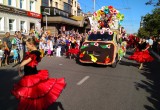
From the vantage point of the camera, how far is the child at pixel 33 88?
509 centimetres

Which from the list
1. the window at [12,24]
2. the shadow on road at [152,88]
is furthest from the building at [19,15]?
the shadow on road at [152,88]

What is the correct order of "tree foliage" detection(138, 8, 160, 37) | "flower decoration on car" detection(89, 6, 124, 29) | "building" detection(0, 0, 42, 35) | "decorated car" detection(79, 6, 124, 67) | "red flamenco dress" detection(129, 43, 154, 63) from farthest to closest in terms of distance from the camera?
"tree foliage" detection(138, 8, 160, 37), "building" detection(0, 0, 42, 35), "flower decoration on car" detection(89, 6, 124, 29), "red flamenco dress" detection(129, 43, 154, 63), "decorated car" detection(79, 6, 124, 67)

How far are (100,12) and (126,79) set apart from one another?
8.12 m

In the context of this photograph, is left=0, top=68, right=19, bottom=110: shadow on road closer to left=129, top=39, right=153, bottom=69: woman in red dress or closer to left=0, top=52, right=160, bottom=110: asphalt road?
left=0, top=52, right=160, bottom=110: asphalt road

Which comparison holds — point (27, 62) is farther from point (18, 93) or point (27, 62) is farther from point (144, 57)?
point (144, 57)

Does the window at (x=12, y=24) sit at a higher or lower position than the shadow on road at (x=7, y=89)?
higher

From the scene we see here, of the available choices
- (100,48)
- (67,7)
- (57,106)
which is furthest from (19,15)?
(57,106)

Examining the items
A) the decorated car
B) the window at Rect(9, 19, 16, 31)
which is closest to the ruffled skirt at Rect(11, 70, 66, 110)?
the decorated car

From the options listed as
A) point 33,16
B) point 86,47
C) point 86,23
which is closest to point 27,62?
point 86,47

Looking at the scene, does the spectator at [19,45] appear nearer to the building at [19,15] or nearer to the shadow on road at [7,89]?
the shadow on road at [7,89]

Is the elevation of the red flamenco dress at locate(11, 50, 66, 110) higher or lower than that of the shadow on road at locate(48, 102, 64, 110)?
higher

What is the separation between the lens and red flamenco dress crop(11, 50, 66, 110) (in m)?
5.09

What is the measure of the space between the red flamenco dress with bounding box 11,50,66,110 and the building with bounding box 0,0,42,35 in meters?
23.8

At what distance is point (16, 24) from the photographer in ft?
102
